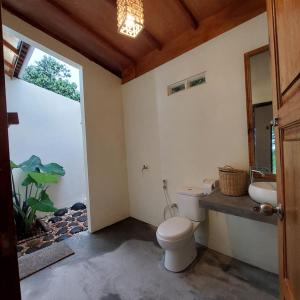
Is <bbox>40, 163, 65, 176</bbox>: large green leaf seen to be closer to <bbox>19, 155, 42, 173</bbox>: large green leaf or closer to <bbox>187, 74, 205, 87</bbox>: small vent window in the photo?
<bbox>19, 155, 42, 173</bbox>: large green leaf

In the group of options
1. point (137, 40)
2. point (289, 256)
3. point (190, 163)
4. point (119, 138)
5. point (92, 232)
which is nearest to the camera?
point (289, 256)

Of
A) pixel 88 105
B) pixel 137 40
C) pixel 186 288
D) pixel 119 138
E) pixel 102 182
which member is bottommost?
pixel 186 288

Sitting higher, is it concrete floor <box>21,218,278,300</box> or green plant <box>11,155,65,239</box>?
green plant <box>11,155,65,239</box>

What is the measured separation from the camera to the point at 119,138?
10.5 ft

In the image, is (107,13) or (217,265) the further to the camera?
(107,13)

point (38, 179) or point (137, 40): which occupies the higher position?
point (137, 40)

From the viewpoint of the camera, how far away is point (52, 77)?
5816 mm

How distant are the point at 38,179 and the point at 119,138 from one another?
4.48 ft

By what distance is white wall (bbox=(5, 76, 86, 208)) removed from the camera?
3271 mm

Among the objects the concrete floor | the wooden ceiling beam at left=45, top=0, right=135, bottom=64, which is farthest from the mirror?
the wooden ceiling beam at left=45, top=0, right=135, bottom=64

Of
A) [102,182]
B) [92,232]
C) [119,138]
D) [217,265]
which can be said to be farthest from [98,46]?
[217,265]

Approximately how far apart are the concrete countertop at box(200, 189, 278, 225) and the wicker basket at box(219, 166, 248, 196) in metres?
0.05

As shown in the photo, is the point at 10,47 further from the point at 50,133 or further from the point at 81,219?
the point at 81,219

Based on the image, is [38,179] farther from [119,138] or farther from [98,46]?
[98,46]
